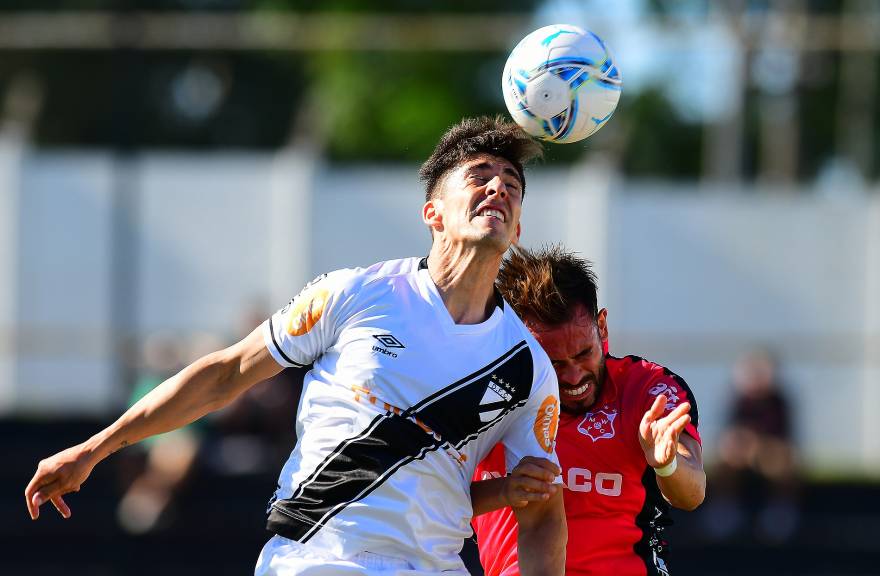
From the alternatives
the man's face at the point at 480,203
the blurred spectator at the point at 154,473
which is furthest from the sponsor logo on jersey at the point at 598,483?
the blurred spectator at the point at 154,473

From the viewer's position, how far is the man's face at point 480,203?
155 inches

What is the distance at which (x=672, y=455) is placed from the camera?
12.7 ft

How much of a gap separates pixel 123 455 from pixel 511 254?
28.1 ft

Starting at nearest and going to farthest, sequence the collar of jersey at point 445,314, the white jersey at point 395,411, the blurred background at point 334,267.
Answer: the white jersey at point 395,411
the collar of jersey at point 445,314
the blurred background at point 334,267

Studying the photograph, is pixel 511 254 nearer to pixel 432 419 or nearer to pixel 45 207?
pixel 432 419

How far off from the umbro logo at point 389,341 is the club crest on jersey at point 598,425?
0.80 m

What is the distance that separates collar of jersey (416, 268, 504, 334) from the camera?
3930mm

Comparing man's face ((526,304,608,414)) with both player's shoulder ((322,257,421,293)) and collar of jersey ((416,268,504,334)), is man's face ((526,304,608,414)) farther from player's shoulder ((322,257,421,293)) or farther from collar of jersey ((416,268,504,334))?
player's shoulder ((322,257,421,293))

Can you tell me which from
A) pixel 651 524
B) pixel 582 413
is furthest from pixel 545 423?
pixel 651 524

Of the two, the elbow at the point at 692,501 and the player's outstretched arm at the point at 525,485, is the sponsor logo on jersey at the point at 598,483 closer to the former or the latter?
the elbow at the point at 692,501

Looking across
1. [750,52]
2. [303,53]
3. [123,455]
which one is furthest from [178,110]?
[123,455]

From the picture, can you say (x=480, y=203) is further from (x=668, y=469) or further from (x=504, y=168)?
(x=668, y=469)

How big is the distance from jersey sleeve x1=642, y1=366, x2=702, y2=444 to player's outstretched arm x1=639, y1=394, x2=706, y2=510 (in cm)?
7

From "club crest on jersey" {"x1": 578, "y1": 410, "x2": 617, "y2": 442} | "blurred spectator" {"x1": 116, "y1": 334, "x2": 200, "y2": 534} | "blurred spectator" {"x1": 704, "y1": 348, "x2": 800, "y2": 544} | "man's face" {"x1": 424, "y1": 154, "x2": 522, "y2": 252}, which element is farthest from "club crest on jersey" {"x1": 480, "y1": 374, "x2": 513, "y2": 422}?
"blurred spectator" {"x1": 704, "y1": 348, "x2": 800, "y2": 544}
